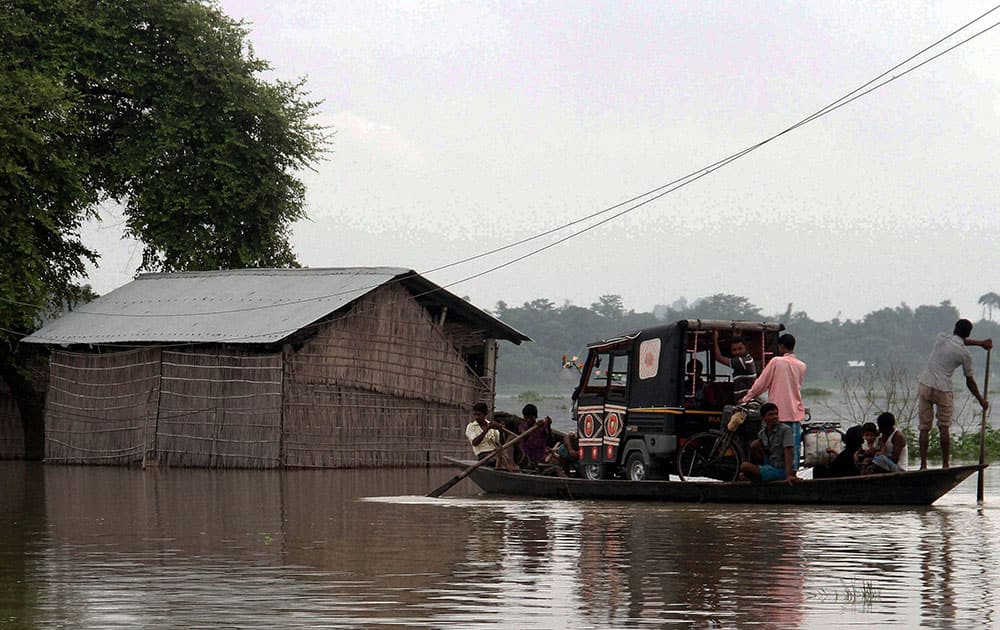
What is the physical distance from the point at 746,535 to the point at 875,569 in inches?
95.7

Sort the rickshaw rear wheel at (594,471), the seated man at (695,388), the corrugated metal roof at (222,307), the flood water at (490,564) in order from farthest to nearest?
the corrugated metal roof at (222,307) < the rickshaw rear wheel at (594,471) < the seated man at (695,388) < the flood water at (490,564)

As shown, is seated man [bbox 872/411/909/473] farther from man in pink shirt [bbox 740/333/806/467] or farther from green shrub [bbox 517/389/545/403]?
green shrub [bbox 517/389/545/403]

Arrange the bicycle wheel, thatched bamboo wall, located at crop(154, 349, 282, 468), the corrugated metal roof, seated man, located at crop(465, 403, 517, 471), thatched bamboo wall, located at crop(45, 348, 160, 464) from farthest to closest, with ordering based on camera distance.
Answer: thatched bamboo wall, located at crop(45, 348, 160, 464) → the corrugated metal roof → thatched bamboo wall, located at crop(154, 349, 282, 468) → seated man, located at crop(465, 403, 517, 471) → the bicycle wheel

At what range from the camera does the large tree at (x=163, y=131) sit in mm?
33594

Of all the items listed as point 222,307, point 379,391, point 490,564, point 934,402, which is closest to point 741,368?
point 934,402

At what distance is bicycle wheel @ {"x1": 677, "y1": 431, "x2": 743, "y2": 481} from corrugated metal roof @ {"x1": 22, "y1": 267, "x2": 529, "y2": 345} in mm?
10029

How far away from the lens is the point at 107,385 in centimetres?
2766

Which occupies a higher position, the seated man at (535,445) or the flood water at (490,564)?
the seated man at (535,445)

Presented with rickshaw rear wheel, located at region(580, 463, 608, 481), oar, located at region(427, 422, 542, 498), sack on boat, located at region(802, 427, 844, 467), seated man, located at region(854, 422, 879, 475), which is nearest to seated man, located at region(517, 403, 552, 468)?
oar, located at region(427, 422, 542, 498)

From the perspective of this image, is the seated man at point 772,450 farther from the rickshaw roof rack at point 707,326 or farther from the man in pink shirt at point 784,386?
the rickshaw roof rack at point 707,326

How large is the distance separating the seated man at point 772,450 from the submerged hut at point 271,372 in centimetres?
1107

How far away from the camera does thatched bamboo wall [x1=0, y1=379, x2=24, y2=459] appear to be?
102 feet

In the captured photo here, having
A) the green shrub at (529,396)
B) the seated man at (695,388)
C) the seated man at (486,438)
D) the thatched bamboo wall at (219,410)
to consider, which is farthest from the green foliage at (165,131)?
the green shrub at (529,396)

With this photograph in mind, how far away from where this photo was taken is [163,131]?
3444 cm
